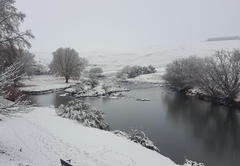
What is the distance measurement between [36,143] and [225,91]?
74.6 ft

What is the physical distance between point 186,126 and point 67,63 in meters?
29.5

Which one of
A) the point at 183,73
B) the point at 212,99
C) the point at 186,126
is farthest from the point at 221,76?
the point at 186,126

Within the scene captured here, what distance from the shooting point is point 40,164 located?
560cm

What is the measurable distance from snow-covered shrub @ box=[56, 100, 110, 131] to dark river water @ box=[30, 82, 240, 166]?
2377 millimetres

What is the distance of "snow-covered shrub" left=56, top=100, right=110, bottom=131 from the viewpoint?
1118cm

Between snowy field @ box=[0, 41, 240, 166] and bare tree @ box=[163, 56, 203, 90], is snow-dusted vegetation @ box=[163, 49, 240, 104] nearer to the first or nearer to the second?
bare tree @ box=[163, 56, 203, 90]

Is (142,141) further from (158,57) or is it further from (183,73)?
(158,57)

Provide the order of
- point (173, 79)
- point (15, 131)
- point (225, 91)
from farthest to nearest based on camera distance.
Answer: point (173, 79)
point (225, 91)
point (15, 131)

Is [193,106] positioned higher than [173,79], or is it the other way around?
[173,79]

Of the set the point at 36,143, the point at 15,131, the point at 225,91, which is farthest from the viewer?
the point at 225,91

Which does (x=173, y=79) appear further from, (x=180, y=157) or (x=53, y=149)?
(x=53, y=149)

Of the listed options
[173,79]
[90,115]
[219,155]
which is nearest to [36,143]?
[90,115]

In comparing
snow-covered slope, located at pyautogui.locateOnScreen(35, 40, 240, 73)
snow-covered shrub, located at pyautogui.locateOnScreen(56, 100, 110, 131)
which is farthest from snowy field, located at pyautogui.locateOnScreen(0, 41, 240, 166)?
snow-covered slope, located at pyautogui.locateOnScreen(35, 40, 240, 73)

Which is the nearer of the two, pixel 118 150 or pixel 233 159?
pixel 118 150
